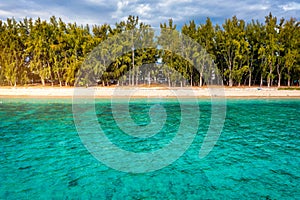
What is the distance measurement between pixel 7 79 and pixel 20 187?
119 ft

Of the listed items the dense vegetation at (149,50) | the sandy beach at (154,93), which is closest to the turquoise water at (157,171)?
the sandy beach at (154,93)

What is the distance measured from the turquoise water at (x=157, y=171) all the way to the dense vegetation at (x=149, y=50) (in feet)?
82.4

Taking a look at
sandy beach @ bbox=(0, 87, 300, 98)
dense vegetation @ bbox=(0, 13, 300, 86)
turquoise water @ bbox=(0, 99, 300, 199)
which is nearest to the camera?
turquoise water @ bbox=(0, 99, 300, 199)

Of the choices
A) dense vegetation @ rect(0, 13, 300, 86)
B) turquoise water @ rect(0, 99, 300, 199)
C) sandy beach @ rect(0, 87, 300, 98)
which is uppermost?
dense vegetation @ rect(0, 13, 300, 86)

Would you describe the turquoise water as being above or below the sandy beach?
below

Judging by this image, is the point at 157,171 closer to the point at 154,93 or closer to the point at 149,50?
the point at 154,93

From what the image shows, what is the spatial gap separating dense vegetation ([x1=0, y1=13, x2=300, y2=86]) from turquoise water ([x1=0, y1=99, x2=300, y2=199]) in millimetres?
25124

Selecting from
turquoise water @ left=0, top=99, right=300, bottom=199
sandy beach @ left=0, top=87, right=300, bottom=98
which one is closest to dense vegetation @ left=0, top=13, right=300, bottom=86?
sandy beach @ left=0, top=87, right=300, bottom=98

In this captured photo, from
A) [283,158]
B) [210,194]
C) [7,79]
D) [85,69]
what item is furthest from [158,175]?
[7,79]

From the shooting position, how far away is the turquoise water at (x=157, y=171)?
18.6 ft

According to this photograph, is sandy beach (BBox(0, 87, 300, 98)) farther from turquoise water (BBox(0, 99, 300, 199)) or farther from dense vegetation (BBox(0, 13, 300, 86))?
turquoise water (BBox(0, 99, 300, 199))

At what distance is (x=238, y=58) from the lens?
36.1 metres

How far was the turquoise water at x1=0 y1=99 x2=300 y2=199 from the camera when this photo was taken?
5.66 m

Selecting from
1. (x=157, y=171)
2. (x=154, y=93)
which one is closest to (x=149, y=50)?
(x=154, y=93)
